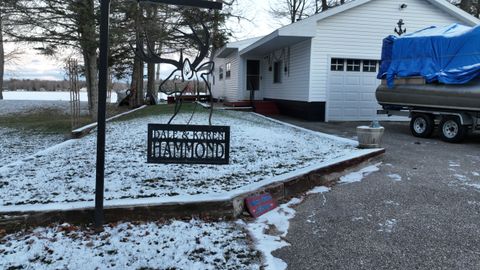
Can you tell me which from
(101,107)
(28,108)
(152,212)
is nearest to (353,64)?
(152,212)

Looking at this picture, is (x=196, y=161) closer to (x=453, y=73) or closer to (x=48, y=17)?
(x=453, y=73)

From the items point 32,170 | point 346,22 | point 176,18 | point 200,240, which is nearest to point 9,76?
point 176,18

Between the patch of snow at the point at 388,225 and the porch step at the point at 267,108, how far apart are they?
12.6 m

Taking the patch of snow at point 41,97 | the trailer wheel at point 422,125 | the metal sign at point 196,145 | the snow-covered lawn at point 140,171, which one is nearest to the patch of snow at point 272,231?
the snow-covered lawn at point 140,171

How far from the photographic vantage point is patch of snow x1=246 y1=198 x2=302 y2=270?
3.14m

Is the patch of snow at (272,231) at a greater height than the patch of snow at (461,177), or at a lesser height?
lesser

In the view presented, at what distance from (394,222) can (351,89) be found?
10.1 meters

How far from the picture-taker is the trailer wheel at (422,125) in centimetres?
988

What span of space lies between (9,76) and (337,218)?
143ft

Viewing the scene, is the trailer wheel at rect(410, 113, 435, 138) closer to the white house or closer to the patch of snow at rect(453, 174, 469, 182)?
the white house

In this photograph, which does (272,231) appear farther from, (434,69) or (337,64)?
(337,64)

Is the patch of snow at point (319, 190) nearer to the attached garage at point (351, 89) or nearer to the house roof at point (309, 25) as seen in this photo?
the house roof at point (309, 25)

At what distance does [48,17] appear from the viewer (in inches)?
426

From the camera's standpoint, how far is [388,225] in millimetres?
3902
